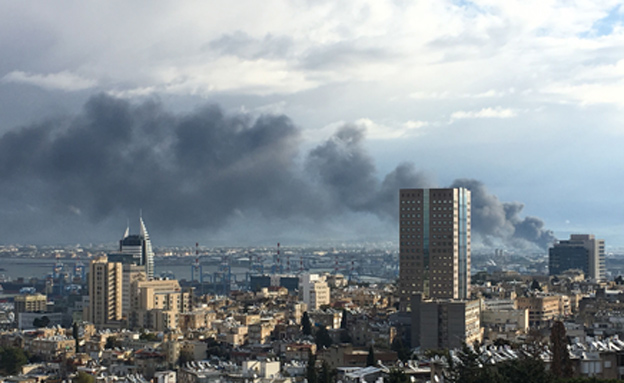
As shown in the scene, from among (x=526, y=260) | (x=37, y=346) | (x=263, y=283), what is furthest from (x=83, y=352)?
(x=526, y=260)

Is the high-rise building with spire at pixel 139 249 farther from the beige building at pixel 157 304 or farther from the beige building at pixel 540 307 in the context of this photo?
the beige building at pixel 540 307

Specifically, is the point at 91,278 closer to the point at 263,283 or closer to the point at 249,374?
the point at 249,374

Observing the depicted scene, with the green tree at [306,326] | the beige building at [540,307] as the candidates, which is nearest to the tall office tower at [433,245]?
the beige building at [540,307]

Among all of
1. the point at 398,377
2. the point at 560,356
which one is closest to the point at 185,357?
the point at 398,377

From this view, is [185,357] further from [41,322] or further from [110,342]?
[41,322]

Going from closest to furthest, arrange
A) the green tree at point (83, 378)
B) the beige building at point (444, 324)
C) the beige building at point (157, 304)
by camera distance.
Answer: the green tree at point (83, 378) → the beige building at point (444, 324) → the beige building at point (157, 304)
